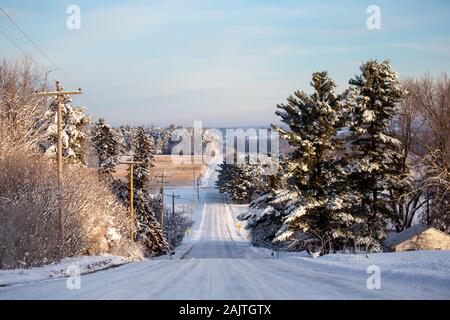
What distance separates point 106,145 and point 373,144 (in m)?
33.1

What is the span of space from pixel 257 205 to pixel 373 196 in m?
13.4

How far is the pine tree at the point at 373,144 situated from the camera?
102 feet

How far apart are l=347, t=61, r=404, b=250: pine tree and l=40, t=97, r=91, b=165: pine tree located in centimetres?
2517

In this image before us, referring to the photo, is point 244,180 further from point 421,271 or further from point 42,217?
point 421,271

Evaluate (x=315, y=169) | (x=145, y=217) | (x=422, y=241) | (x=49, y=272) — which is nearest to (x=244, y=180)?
(x=145, y=217)

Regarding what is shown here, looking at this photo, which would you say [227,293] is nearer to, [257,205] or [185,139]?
[257,205]

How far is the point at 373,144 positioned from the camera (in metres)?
31.8

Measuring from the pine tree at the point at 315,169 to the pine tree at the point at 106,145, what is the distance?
2796cm

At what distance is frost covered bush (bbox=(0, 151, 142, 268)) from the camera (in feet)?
54.9

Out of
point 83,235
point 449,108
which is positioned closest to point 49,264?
point 83,235

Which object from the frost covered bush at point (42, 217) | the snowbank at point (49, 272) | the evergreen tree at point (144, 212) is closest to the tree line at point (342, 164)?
the frost covered bush at point (42, 217)

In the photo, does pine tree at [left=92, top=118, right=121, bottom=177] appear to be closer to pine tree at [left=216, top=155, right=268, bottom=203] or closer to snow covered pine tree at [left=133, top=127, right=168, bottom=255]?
snow covered pine tree at [left=133, top=127, right=168, bottom=255]

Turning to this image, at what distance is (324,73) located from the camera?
31.4 m

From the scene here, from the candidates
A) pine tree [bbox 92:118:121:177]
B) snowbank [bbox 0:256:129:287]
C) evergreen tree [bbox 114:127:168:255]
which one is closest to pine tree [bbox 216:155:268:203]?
evergreen tree [bbox 114:127:168:255]
